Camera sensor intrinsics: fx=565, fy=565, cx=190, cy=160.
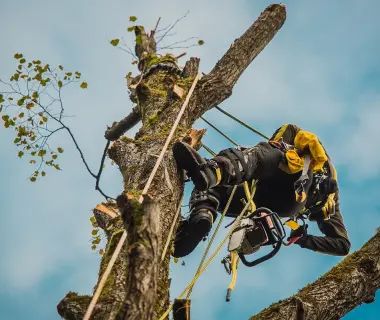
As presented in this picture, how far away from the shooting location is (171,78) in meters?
4.48

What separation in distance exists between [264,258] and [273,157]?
830 mm

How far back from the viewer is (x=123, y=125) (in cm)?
502

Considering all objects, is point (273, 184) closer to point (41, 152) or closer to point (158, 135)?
point (158, 135)

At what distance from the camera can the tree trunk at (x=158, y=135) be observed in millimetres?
2702

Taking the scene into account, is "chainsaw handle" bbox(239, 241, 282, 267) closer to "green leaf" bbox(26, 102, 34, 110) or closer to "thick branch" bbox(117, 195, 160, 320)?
"thick branch" bbox(117, 195, 160, 320)

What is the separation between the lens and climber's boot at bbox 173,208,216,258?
3645 millimetres

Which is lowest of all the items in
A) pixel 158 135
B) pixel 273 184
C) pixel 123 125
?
pixel 273 184

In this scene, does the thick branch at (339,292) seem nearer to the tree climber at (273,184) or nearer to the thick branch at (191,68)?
the tree climber at (273,184)

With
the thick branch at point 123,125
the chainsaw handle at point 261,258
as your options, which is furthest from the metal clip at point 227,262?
the thick branch at point 123,125

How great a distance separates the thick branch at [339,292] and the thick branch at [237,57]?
1.61 m

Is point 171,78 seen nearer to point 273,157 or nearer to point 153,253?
point 273,157

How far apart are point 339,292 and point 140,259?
1.76 meters

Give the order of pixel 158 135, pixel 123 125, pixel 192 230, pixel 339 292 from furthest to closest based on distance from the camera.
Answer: pixel 123 125
pixel 158 135
pixel 192 230
pixel 339 292

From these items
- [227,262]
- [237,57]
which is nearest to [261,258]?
[227,262]
